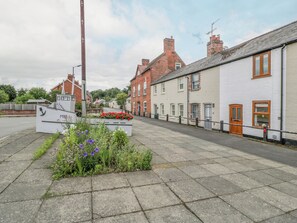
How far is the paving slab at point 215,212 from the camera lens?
288cm

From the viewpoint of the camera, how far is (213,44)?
18750 mm

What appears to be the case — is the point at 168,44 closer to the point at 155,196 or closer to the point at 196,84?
the point at 196,84

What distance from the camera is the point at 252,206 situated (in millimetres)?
3316

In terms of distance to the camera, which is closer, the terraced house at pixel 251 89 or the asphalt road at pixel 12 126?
the terraced house at pixel 251 89

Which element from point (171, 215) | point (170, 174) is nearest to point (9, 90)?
point (170, 174)

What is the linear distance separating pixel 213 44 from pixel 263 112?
10.7m

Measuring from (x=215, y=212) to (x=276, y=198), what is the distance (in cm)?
159

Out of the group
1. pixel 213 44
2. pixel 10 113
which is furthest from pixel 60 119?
pixel 10 113

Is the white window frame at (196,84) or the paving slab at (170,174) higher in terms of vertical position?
the white window frame at (196,84)

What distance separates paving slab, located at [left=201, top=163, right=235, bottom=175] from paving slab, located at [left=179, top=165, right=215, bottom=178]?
190mm

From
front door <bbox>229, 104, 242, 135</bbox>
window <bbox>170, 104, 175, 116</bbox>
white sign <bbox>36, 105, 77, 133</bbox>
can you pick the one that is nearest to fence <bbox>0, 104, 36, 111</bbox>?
window <bbox>170, 104, 175, 116</bbox>

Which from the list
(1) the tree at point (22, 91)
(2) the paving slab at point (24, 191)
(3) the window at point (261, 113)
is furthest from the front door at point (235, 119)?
(1) the tree at point (22, 91)

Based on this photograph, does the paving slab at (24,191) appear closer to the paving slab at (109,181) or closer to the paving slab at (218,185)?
the paving slab at (109,181)

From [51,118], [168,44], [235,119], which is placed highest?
[168,44]
